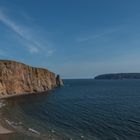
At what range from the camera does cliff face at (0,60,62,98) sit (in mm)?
92062

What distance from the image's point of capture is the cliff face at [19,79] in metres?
92.1

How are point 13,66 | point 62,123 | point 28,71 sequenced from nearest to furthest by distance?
point 62,123
point 13,66
point 28,71

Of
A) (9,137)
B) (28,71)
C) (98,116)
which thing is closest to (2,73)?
(28,71)

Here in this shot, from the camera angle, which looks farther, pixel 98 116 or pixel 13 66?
pixel 13 66

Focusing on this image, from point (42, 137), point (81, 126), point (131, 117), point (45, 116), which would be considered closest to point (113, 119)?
point (131, 117)

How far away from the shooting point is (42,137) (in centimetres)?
3194

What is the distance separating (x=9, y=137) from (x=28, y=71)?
8044 centimetres

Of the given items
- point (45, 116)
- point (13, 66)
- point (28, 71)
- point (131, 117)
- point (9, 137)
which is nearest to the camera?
point (9, 137)

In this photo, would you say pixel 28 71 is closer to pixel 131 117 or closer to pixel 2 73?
pixel 2 73

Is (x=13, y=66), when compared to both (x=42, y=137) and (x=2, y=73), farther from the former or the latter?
(x=42, y=137)

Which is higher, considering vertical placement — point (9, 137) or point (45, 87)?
point (45, 87)

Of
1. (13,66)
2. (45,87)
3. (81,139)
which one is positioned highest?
(13,66)

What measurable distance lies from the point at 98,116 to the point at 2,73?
2160 inches

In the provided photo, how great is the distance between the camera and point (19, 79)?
3994 inches
